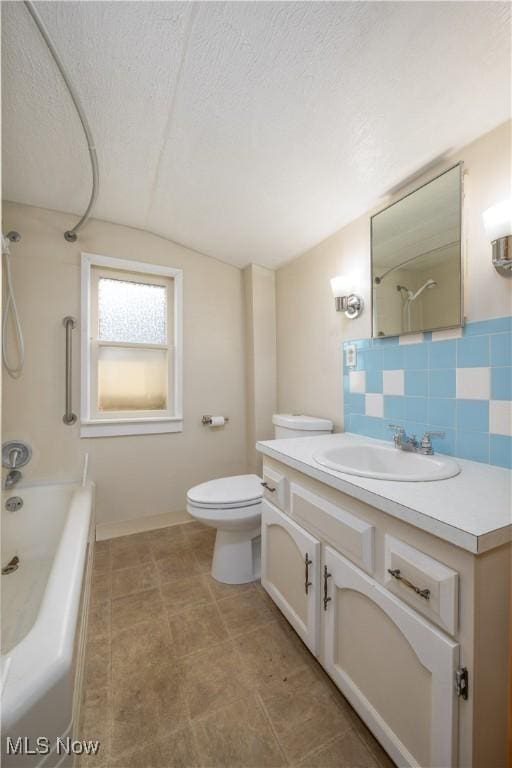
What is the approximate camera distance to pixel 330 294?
1.93 meters

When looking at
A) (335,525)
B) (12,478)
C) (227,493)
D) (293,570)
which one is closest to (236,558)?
(227,493)

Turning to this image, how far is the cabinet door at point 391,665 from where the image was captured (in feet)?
2.34

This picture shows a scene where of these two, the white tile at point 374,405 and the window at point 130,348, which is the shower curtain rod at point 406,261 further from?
the window at point 130,348

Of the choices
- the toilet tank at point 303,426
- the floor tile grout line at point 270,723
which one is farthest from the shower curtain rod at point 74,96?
the floor tile grout line at point 270,723

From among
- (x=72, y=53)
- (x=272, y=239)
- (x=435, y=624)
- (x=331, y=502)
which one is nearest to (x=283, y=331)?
(x=272, y=239)

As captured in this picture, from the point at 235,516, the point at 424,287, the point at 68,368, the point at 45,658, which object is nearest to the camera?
the point at 45,658

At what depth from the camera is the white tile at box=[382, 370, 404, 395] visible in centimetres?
→ 146

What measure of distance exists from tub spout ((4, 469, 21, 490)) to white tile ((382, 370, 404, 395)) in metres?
2.12

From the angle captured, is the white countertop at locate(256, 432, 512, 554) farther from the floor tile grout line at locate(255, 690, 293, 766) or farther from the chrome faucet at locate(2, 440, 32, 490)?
the chrome faucet at locate(2, 440, 32, 490)

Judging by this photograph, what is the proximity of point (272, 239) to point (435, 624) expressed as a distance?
2084 mm

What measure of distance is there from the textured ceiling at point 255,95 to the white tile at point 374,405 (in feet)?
3.30

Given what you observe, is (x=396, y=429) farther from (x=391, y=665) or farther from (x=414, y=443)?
(x=391, y=665)

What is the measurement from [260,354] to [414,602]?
189 cm

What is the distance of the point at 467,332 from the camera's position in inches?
47.4
